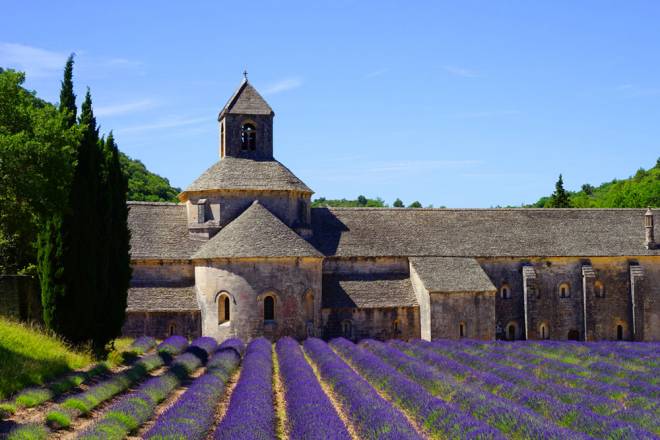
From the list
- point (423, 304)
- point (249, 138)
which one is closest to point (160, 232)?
point (249, 138)

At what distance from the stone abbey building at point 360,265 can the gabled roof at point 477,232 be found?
0.36 ft

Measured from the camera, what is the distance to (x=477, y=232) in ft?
150

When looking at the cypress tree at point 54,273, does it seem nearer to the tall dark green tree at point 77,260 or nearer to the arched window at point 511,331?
the tall dark green tree at point 77,260

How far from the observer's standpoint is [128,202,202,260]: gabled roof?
1606 inches

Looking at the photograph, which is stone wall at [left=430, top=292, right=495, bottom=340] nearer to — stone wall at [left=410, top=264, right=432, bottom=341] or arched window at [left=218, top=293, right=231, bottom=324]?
stone wall at [left=410, top=264, right=432, bottom=341]

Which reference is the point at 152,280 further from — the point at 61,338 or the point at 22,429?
the point at 22,429

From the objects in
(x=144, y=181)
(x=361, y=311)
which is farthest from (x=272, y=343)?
(x=144, y=181)

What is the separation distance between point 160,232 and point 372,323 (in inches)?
490

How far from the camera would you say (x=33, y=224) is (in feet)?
94.4

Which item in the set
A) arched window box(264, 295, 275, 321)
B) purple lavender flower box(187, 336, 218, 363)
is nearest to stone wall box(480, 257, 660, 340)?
arched window box(264, 295, 275, 321)

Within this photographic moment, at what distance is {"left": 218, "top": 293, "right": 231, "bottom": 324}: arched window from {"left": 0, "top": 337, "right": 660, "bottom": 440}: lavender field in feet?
24.4

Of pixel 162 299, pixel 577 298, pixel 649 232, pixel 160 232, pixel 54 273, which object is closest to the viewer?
pixel 54 273

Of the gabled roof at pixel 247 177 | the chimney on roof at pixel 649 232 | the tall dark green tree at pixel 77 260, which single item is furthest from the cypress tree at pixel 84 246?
the chimney on roof at pixel 649 232

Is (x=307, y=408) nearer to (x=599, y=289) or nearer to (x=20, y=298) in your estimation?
(x=20, y=298)
